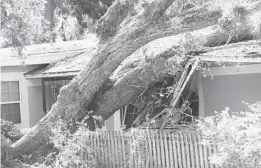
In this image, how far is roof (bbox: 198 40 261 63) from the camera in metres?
10.0

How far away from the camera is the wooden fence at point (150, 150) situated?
906 centimetres

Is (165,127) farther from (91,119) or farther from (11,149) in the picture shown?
(11,149)

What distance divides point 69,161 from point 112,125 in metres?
4.88

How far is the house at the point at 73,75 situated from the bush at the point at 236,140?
2.53 meters

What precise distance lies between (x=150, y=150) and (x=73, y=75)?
5148 millimetres

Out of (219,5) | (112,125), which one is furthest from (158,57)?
(112,125)

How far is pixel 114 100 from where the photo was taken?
11.6 m

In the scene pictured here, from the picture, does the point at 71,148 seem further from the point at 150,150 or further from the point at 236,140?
the point at 236,140

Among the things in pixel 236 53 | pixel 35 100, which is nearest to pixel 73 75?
pixel 35 100

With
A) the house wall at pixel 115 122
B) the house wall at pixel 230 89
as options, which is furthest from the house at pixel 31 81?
the house wall at pixel 230 89

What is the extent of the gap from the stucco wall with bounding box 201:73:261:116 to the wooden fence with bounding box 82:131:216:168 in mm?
3088

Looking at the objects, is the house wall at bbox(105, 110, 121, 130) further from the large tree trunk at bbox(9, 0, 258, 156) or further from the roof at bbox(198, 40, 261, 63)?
the roof at bbox(198, 40, 261, 63)

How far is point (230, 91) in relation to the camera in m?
12.2

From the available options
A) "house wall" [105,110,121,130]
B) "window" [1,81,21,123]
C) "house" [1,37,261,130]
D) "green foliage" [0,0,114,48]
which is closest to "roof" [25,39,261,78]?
"house" [1,37,261,130]
